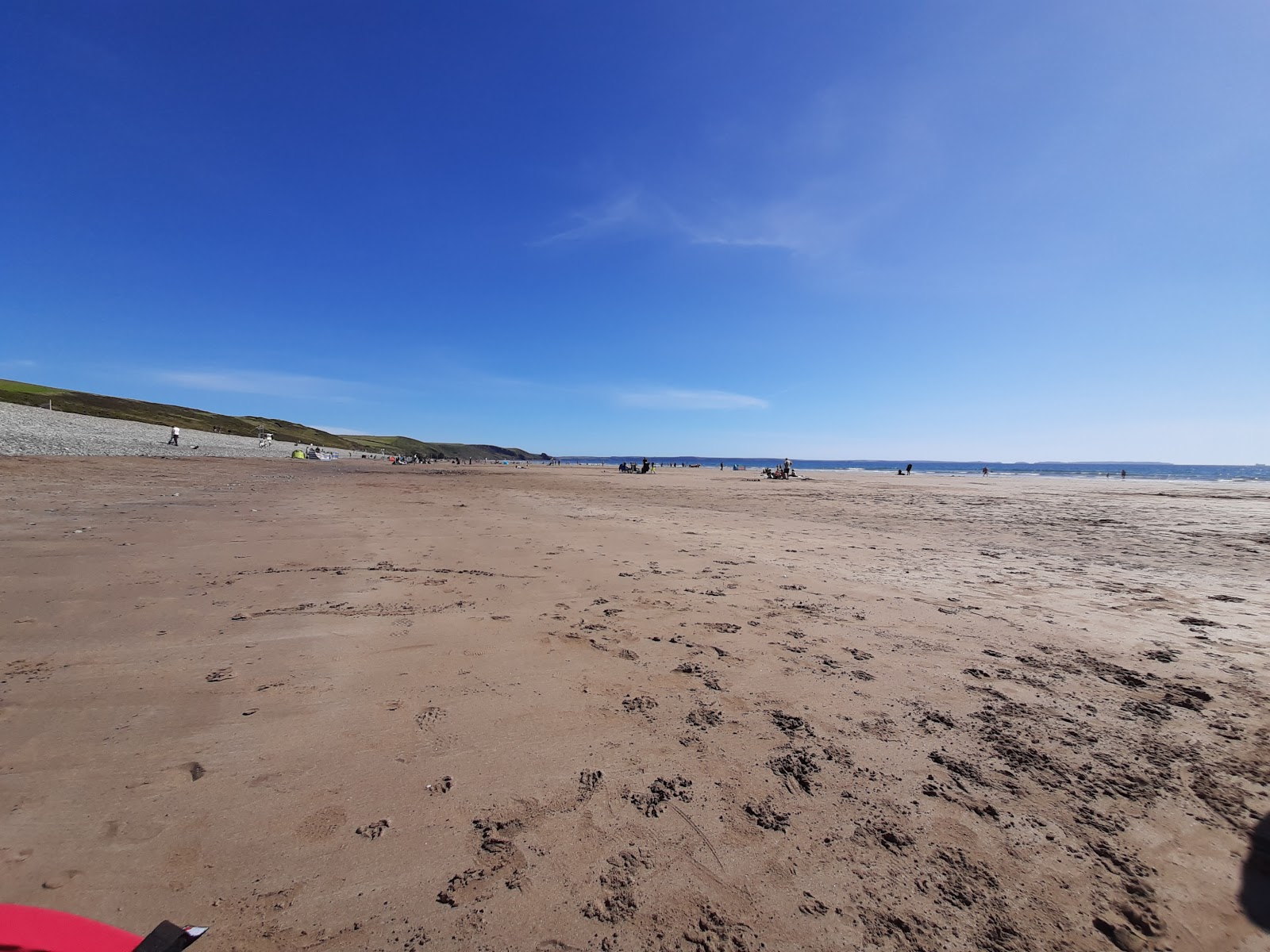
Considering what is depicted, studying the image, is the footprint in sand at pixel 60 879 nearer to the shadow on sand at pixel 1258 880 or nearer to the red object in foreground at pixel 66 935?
the red object in foreground at pixel 66 935

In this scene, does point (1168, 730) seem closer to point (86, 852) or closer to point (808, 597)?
point (808, 597)

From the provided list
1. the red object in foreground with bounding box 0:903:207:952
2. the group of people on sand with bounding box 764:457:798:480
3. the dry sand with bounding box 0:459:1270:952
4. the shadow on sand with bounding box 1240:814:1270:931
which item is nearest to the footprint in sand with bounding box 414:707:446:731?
the dry sand with bounding box 0:459:1270:952

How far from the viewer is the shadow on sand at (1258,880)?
2316mm

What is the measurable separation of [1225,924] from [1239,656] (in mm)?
4477

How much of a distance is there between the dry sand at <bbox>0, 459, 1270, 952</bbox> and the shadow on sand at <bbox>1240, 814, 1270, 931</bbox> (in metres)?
0.02

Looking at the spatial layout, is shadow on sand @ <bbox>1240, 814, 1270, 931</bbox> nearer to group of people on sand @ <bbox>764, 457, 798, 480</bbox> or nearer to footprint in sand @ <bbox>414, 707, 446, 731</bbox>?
footprint in sand @ <bbox>414, 707, 446, 731</bbox>

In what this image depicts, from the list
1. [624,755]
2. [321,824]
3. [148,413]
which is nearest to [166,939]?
[321,824]

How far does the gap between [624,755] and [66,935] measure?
98.0 inches

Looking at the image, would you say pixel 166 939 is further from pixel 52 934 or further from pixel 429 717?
pixel 429 717

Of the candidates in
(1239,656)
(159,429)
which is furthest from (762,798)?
(159,429)

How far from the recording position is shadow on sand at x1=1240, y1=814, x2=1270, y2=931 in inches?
91.2

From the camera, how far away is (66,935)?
166cm

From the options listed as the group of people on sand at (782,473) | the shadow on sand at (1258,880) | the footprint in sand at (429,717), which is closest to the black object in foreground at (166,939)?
the footprint in sand at (429,717)

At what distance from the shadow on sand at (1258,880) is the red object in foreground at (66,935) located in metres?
4.55
